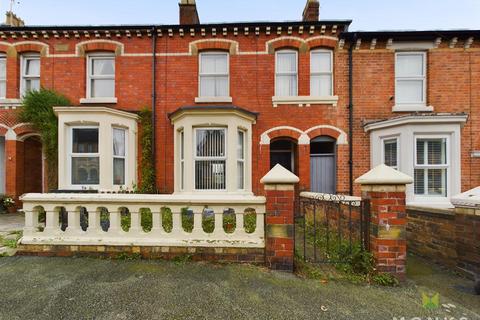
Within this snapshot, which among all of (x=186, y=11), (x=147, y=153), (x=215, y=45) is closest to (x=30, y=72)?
(x=147, y=153)

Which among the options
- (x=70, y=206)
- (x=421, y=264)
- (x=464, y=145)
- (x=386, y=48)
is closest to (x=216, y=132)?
(x=70, y=206)

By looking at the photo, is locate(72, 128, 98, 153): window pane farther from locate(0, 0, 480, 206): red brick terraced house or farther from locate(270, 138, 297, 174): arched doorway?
locate(270, 138, 297, 174): arched doorway

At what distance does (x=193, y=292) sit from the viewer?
8.90ft

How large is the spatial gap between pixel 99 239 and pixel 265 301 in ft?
8.80

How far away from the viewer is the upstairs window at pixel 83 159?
6852 millimetres

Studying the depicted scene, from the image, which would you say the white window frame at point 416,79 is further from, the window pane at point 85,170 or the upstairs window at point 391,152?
the window pane at point 85,170

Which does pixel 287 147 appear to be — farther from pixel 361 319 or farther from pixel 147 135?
pixel 361 319

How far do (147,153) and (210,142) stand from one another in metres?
2.29

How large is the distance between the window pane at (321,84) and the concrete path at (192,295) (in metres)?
5.89

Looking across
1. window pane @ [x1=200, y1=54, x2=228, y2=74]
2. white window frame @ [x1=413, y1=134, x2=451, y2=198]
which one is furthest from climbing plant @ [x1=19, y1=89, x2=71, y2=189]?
white window frame @ [x1=413, y1=134, x2=451, y2=198]

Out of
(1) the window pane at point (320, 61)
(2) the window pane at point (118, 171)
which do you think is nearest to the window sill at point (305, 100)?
(1) the window pane at point (320, 61)

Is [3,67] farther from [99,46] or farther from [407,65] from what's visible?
[407,65]

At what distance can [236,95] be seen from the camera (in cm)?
771

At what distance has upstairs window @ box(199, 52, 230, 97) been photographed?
7871 millimetres
